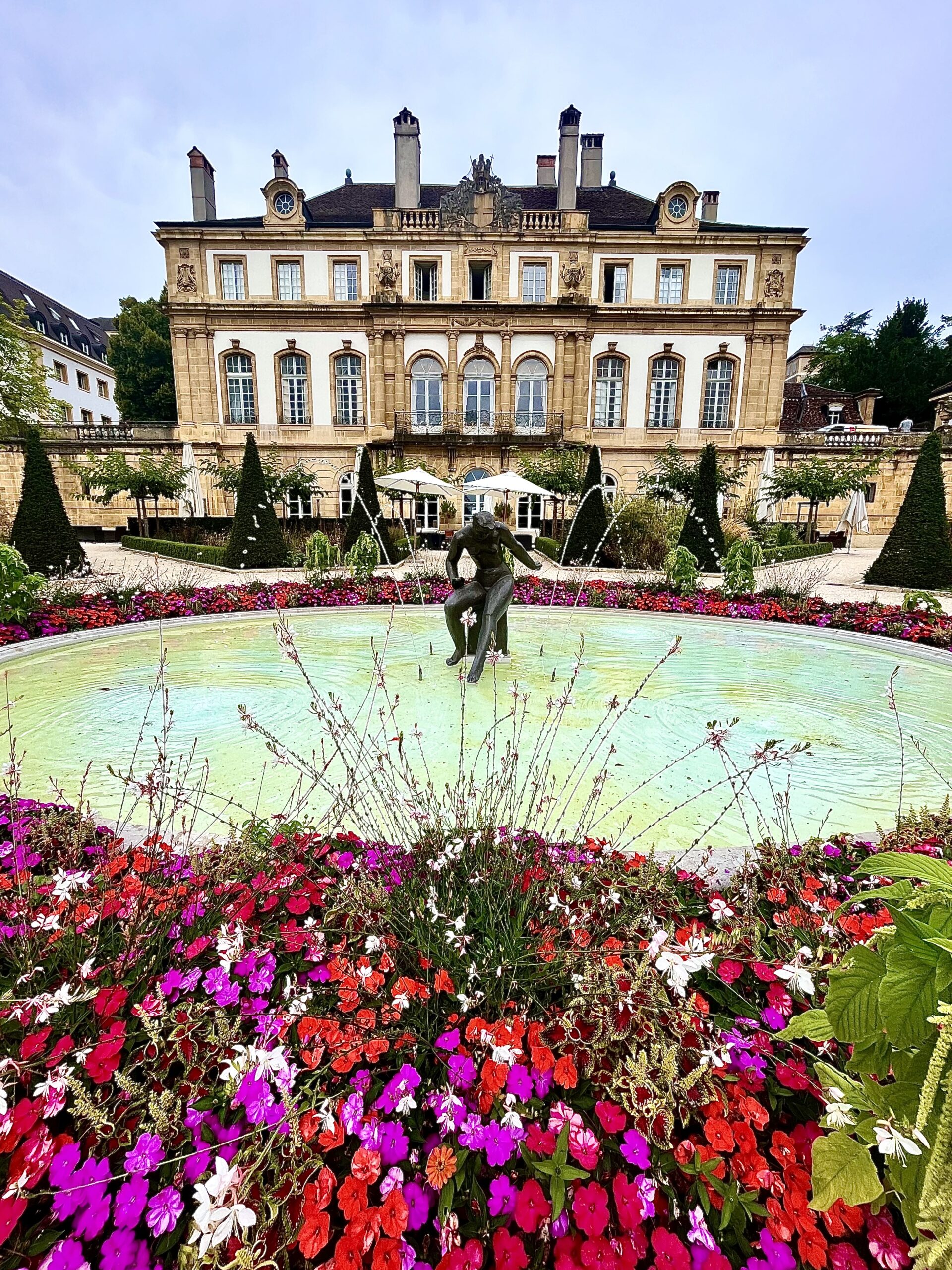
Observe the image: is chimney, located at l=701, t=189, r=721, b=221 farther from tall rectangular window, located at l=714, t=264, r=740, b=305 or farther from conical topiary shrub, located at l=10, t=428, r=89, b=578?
conical topiary shrub, located at l=10, t=428, r=89, b=578

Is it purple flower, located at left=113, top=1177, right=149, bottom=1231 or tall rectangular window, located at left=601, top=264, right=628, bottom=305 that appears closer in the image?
purple flower, located at left=113, top=1177, right=149, bottom=1231

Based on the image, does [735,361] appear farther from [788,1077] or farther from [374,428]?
[788,1077]

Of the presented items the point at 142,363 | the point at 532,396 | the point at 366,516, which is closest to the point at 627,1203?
the point at 366,516

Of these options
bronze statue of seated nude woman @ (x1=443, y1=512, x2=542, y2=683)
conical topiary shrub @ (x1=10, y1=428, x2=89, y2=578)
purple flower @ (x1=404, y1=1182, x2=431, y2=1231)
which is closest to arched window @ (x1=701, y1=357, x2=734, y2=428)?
A: conical topiary shrub @ (x1=10, y1=428, x2=89, y2=578)

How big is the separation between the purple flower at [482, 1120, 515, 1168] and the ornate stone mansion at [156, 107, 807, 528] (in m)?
26.3

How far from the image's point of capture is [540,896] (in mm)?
1929

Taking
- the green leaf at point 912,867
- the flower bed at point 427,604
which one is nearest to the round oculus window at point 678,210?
the flower bed at point 427,604

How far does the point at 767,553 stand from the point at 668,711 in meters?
13.2

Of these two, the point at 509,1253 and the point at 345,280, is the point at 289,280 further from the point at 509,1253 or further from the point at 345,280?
the point at 509,1253

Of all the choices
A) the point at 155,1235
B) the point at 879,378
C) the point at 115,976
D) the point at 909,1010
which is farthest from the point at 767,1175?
the point at 879,378

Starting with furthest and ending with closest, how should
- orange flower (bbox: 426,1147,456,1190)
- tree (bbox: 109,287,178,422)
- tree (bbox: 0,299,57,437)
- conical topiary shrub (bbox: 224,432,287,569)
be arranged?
1. tree (bbox: 109,287,178,422)
2. tree (bbox: 0,299,57,437)
3. conical topiary shrub (bbox: 224,432,287,569)
4. orange flower (bbox: 426,1147,456,1190)

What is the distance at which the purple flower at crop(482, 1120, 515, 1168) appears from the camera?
3.85 ft

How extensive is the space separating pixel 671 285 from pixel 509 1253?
3193 centimetres

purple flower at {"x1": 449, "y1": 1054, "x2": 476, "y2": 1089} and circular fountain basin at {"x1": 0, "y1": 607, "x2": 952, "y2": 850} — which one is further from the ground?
purple flower at {"x1": 449, "y1": 1054, "x2": 476, "y2": 1089}
